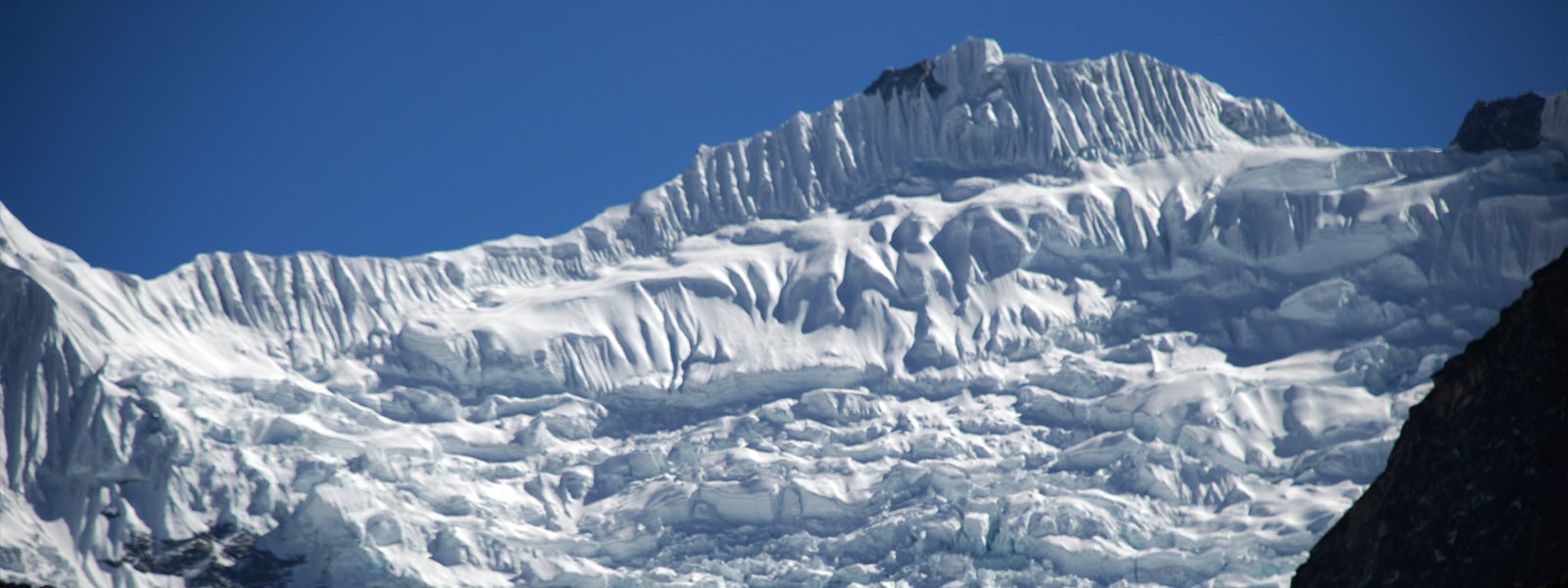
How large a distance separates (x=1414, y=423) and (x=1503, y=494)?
40.4ft

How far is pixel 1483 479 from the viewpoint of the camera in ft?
344

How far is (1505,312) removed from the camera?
11000cm

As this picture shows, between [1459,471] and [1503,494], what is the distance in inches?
223

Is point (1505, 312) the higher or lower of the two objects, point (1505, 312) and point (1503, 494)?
the higher

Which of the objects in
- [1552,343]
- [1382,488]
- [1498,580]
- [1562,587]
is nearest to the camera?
[1562,587]

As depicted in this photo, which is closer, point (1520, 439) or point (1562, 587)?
point (1562, 587)

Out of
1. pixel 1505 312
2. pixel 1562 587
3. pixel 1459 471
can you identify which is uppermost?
pixel 1505 312

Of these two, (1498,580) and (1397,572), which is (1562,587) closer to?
(1498,580)

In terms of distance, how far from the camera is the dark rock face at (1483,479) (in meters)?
98.8

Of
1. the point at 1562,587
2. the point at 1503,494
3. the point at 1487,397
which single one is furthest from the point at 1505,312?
the point at 1562,587

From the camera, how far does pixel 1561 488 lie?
97812 millimetres

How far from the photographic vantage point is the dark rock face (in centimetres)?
9875

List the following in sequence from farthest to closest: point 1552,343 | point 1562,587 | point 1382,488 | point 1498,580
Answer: point 1382,488 → point 1552,343 → point 1498,580 → point 1562,587

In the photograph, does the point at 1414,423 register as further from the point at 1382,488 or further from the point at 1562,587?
the point at 1562,587
